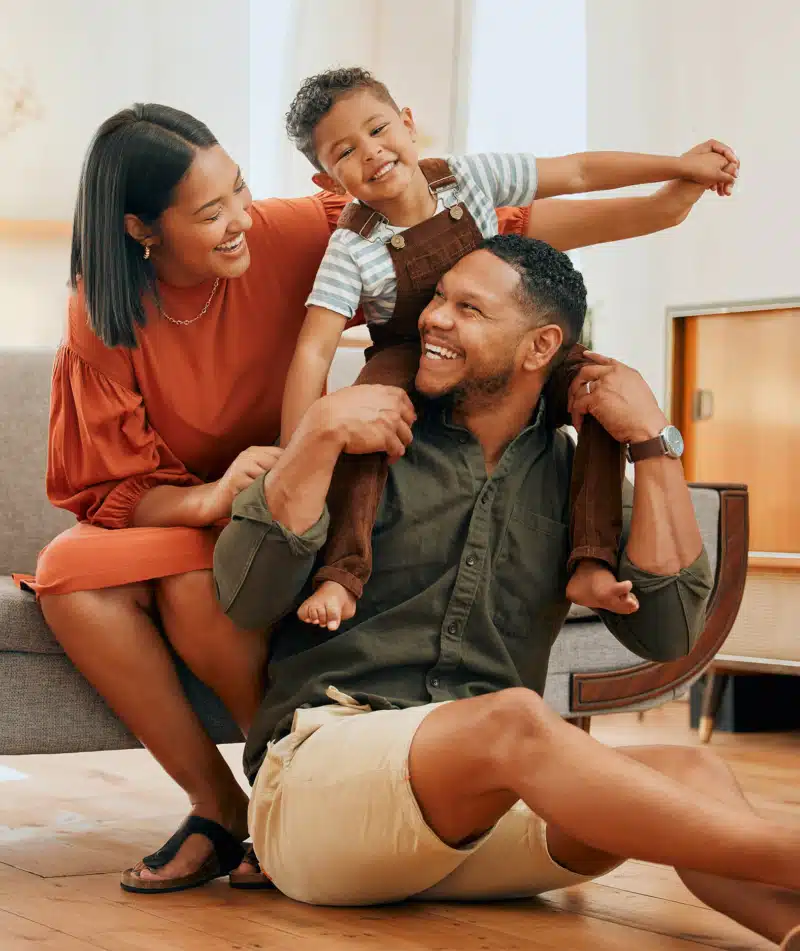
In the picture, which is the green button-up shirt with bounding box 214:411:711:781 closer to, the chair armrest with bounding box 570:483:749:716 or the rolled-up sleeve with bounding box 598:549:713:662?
the rolled-up sleeve with bounding box 598:549:713:662

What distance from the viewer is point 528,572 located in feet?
5.98

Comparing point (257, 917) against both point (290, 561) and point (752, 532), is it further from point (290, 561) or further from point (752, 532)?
point (752, 532)

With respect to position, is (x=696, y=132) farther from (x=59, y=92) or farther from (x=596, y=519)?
(x=596, y=519)

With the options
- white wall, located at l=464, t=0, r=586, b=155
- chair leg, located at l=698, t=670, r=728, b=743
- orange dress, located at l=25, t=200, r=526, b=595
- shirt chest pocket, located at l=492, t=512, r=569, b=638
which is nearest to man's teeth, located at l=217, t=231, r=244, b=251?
orange dress, located at l=25, t=200, r=526, b=595

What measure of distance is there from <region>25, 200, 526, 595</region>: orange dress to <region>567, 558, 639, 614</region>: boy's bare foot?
1.68ft

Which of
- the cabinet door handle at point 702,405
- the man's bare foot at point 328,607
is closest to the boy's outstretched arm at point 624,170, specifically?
the man's bare foot at point 328,607

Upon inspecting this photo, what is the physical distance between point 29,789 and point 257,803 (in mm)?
1387

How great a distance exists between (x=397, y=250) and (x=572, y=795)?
0.88 meters

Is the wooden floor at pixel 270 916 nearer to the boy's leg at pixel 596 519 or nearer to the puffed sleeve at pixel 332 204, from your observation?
the boy's leg at pixel 596 519

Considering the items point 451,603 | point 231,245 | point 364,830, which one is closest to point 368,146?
point 231,245

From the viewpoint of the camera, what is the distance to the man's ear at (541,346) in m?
1.84

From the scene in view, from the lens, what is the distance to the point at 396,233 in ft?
6.59

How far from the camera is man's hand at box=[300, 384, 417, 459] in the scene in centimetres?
174

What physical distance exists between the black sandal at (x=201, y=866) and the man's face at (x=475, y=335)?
684 mm
